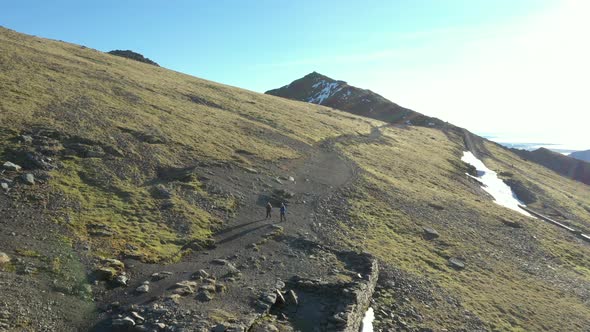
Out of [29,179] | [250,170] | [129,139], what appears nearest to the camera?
[29,179]

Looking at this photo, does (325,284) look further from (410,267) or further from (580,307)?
(580,307)

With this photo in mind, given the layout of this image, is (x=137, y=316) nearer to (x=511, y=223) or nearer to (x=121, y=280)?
(x=121, y=280)

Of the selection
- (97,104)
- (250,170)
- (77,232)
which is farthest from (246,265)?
(97,104)

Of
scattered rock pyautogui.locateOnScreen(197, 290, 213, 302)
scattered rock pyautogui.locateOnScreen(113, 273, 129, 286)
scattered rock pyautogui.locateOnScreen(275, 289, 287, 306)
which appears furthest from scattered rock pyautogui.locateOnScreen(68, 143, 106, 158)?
scattered rock pyautogui.locateOnScreen(275, 289, 287, 306)

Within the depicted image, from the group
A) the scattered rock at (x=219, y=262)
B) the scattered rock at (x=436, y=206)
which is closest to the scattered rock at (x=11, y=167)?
the scattered rock at (x=219, y=262)

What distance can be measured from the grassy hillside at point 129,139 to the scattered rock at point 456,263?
21.0m

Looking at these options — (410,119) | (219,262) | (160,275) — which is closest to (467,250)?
(219,262)

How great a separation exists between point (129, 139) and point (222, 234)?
20058 millimetres

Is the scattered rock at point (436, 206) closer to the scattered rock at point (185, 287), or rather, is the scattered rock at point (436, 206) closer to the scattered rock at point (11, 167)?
the scattered rock at point (185, 287)

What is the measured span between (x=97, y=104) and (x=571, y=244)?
66.6m

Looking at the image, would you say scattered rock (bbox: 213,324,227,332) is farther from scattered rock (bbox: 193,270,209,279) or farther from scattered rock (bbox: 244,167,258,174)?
scattered rock (bbox: 244,167,258,174)

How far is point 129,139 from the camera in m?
43.6

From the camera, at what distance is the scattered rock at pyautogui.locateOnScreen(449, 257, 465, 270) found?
118 ft

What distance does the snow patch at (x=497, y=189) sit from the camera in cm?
7262
